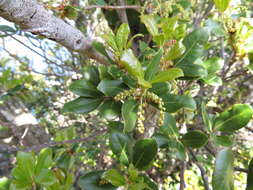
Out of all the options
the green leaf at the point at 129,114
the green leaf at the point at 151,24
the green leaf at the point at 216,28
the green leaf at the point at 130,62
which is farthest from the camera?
the green leaf at the point at 216,28

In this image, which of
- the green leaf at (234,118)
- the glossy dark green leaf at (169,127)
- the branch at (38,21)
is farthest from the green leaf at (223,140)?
the branch at (38,21)

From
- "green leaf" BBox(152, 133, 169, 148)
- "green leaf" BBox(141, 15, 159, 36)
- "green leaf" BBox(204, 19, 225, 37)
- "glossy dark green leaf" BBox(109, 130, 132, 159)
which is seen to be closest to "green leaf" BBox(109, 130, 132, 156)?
"glossy dark green leaf" BBox(109, 130, 132, 159)

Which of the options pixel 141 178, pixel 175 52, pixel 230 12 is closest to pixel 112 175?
pixel 141 178

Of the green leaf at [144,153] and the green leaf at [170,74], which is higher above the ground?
the green leaf at [170,74]

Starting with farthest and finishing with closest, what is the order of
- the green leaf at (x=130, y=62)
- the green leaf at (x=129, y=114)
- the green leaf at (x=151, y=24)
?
the green leaf at (x=151, y=24) → the green leaf at (x=129, y=114) → the green leaf at (x=130, y=62)

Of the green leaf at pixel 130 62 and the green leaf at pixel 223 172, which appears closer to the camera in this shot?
the green leaf at pixel 130 62

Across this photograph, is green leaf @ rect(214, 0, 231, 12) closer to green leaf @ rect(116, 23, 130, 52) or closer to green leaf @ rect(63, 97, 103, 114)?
green leaf @ rect(116, 23, 130, 52)

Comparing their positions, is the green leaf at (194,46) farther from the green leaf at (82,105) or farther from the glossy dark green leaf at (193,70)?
the green leaf at (82,105)
